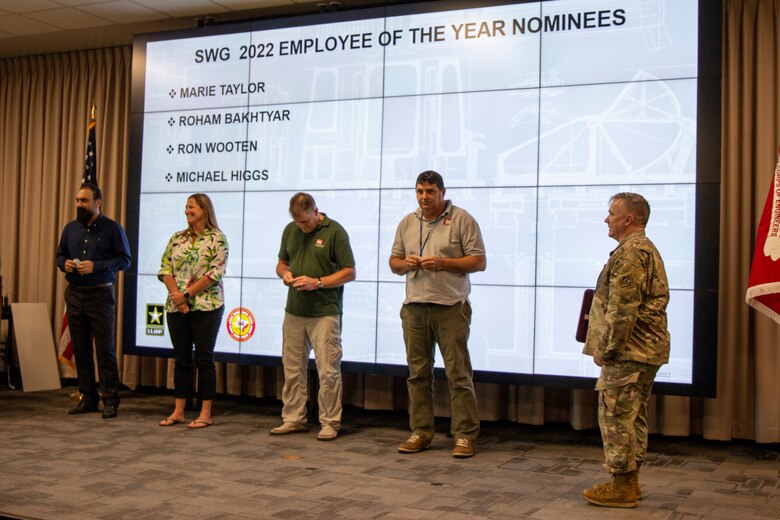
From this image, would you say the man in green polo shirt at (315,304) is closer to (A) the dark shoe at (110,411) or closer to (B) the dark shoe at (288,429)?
(B) the dark shoe at (288,429)

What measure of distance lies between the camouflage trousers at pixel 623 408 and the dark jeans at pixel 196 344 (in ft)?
8.62

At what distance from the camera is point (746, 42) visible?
5.17 metres

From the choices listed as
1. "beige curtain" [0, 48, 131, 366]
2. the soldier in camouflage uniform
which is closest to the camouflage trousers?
the soldier in camouflage uniform

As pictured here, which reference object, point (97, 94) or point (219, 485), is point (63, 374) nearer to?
point (97, 94)

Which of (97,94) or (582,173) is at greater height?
(97,94)

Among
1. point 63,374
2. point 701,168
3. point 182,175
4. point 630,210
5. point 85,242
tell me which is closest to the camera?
point 630,210

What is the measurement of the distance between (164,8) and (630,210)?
4.37 meters

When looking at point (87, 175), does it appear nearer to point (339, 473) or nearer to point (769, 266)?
point (339, 473)

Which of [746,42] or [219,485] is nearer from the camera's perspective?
[219,485]

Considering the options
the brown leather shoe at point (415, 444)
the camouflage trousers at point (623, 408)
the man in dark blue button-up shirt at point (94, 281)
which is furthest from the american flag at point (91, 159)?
the camouflage trousers at point (623, 408)

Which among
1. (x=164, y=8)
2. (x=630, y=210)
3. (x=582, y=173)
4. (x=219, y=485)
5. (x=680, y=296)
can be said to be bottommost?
(x=219, y=485)

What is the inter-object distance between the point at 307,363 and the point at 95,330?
1524mm

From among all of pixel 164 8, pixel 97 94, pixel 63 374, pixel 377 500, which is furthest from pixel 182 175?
pixel 377 500

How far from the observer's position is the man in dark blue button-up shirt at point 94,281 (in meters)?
5.55
